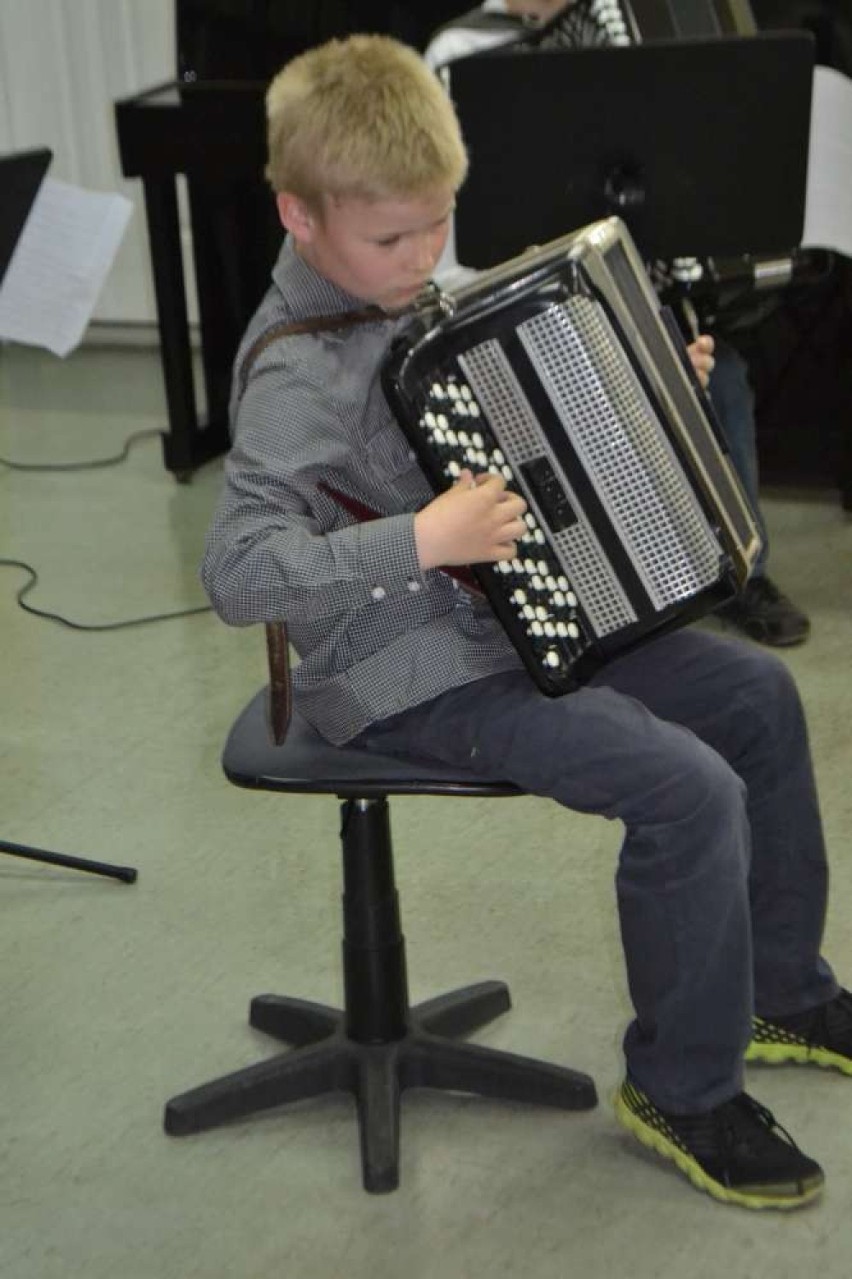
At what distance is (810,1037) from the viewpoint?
1.89m

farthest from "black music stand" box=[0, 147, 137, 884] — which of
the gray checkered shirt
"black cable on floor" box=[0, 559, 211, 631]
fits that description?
"black cable on floor" box=[0, 559, 211, 631]

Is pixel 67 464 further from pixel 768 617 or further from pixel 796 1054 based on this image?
pixel 796 1054

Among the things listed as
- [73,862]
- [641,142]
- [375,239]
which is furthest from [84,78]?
[375,239]

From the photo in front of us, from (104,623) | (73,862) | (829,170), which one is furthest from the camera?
(104,623)

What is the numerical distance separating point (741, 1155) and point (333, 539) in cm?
71

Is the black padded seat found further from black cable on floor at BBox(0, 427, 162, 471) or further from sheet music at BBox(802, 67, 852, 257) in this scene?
black cable on floor at BBox(0, 427, 162, 471)

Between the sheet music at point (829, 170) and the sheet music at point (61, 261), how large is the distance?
4.11 ft

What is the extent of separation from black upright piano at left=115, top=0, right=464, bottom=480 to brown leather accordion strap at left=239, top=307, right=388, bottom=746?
1.95 m

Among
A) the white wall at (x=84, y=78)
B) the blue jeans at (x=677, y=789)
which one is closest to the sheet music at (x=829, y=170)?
the blue jeans at (x=677, y=789)

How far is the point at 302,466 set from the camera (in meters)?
1.60

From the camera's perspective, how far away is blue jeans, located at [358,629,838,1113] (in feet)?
5.28

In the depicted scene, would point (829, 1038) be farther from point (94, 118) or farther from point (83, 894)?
point (94, 118)

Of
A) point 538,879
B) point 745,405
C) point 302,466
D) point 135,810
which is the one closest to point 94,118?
point 745,405

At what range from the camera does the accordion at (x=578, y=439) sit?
1.52 meters
